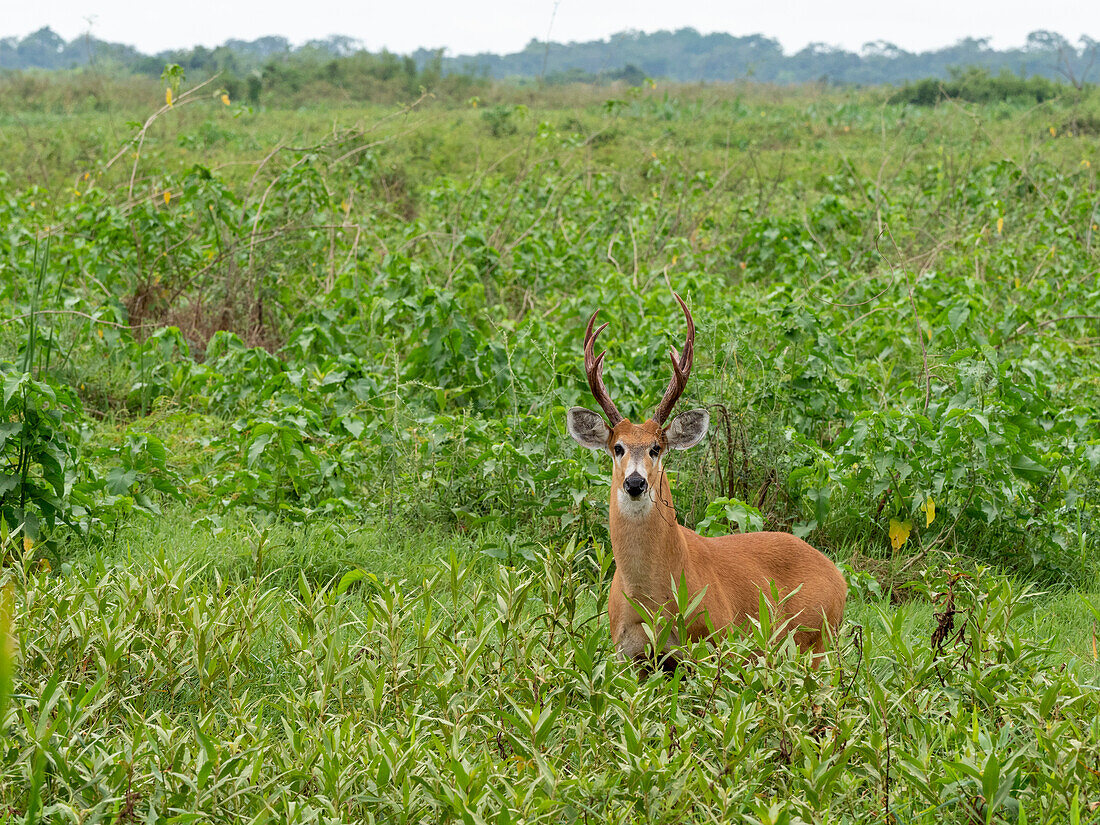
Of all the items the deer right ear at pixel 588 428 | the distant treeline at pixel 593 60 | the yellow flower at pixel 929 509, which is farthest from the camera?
the distant treeline at pixel 593 60

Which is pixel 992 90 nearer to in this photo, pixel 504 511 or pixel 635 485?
pixel 504 511

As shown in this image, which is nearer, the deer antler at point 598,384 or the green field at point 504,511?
the green field at point 504,511

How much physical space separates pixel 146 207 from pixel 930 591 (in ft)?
25.2

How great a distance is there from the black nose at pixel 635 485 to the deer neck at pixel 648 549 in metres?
0.10

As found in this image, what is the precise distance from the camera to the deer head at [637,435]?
3.91 meters

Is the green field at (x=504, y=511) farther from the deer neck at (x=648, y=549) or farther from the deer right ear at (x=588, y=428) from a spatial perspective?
the deer right ear at (x=588, y=428)

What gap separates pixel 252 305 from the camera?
893 centimetres

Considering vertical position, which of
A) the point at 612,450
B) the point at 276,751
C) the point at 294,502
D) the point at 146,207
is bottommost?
the point at 294,502

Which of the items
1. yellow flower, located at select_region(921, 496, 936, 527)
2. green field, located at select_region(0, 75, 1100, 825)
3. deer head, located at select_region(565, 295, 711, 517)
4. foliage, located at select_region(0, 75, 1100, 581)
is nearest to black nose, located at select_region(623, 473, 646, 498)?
deer head, located at select_region(565, 295, 711, 517)

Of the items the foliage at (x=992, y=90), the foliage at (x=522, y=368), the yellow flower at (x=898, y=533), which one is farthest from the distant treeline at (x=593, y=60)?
the yellow flower at (x=898, y=533)

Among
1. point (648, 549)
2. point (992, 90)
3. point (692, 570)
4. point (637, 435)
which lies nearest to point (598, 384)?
point (637, 435)

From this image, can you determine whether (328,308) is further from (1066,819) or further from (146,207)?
(1066,819)

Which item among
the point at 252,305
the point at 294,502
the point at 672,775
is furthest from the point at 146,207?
the point at 672,775

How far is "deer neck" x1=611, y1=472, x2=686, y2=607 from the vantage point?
390 cm
